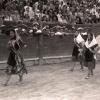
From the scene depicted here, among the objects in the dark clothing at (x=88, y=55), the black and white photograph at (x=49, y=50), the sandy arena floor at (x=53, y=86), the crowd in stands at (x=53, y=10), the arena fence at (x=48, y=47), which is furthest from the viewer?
the crowd in stands at (x=53, y=10)

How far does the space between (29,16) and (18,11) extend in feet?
1.90

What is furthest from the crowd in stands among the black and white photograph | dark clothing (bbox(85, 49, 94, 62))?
dark clothing (bbox(85, 49, 94, 62))

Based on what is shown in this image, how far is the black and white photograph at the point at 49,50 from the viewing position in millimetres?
10414

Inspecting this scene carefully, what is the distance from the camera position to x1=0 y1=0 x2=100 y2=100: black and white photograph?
34.2 feet

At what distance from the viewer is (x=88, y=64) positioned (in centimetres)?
1280

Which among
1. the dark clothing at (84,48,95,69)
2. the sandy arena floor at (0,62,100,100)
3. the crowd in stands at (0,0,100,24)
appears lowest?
the sandy arena floor at (0,62,100,100)

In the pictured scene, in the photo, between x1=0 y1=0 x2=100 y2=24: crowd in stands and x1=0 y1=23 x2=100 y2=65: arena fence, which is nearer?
x1=0 y1=23 x2=100 y2=65: arena fence

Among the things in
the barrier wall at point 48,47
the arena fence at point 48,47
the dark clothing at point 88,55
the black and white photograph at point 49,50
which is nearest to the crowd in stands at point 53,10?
the black and white photograph at point 49,50

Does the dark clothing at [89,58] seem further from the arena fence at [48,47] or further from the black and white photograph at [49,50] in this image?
the arena fence at [48,47]

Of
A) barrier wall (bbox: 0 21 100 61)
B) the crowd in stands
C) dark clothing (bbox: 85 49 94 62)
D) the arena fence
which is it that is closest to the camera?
dark clothing (bbox: 85 49 94 62)

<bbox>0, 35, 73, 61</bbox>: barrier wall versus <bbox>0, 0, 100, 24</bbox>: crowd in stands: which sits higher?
<bbox>0, 0, 100, 24</bbox>: crowd in stands

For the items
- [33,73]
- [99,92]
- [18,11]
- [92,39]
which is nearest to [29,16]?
[18,11]

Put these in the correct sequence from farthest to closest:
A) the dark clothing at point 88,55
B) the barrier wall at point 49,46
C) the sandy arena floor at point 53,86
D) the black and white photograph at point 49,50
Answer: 1. the barrier wall at point 49,46
2. the dark clothing at point 88,55
3. the black and white photograph at point 49,50
4. the sandy arena floor at point 53,86

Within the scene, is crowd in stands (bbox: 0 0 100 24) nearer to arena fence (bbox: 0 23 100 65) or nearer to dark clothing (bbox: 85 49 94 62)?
arena fence (bbox: 0 23 100 65)
